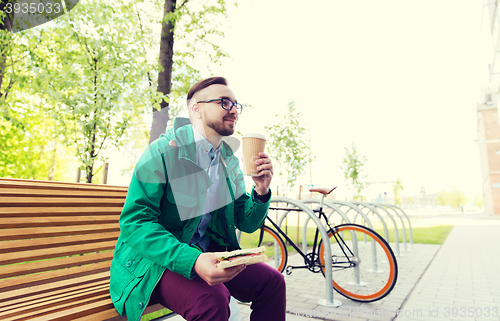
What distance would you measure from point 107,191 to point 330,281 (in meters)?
2.26

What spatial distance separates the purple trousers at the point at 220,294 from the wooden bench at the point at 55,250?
0.33 meters

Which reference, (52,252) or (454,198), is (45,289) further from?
A: (454,198)

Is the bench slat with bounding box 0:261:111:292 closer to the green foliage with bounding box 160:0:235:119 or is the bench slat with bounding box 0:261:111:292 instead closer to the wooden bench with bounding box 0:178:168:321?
the wooden bench with bounding box 0:178:168:321

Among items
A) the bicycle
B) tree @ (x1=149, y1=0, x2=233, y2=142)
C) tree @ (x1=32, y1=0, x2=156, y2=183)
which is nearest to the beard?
the bicycle

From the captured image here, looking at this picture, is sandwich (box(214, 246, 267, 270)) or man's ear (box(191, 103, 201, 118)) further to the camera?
man's ear (box(191, 103, 201, 118))

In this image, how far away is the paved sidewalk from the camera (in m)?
3.00

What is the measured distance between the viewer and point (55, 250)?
2.07 meters

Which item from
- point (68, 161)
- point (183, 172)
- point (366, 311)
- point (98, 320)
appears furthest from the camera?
point (68, 161)

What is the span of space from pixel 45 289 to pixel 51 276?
0.13 metres

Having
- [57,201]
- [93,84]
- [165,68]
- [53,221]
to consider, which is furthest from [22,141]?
[53,221]

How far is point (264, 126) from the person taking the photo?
868cm

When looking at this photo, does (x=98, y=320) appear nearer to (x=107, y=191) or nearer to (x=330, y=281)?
(x=107, y=191)

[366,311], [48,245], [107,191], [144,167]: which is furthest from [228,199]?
[366,311]

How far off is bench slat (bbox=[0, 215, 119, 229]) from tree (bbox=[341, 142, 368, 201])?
1165 cm
